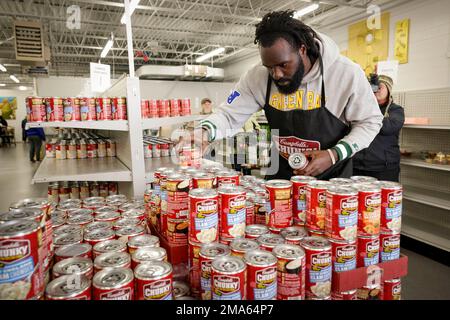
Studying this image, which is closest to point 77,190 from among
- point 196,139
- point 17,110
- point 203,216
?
point 196,139

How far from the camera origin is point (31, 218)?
0.99 m

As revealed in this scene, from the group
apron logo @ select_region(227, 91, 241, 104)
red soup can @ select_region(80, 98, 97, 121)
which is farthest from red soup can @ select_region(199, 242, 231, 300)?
red soup can @ select_region(80, 98, 97, 121)

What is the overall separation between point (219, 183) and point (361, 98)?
938mm

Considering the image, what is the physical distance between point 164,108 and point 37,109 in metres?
1.20

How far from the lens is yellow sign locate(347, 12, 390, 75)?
672cm

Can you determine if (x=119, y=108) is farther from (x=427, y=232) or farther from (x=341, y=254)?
(x=427, y=232)

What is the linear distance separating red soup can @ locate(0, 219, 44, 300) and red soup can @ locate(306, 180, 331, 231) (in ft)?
3.07

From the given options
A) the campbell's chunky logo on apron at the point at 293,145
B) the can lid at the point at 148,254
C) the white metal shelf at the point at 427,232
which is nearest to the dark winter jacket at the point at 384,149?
the white metal shelf at the point at 427,232

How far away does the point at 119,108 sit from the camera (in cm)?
297

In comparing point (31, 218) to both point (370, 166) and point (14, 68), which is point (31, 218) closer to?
point (370, 166)

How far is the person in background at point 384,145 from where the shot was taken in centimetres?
397

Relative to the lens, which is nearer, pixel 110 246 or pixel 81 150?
pixel 110 246

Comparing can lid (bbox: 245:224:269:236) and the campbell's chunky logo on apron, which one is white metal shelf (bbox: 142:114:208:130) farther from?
can lid (bbox: 245:224:269:236)

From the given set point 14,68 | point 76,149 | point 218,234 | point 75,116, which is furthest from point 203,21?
point 14,68
